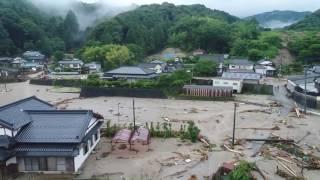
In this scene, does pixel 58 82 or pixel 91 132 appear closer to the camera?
pixel 91 132

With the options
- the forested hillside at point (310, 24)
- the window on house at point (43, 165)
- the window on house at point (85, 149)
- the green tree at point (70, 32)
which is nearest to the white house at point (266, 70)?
the window on house at point (85, 149)

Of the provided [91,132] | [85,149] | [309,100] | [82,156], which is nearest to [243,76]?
→ [309,100]

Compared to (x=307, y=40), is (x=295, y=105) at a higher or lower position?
lower

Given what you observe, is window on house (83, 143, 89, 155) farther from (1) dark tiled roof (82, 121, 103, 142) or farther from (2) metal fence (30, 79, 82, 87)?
(2) metal fence (30, 79, 82, 87)

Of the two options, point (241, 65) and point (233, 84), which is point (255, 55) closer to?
point (241, 65)

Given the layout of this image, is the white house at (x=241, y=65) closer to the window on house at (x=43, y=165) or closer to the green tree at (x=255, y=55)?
the green tree at (x=255, y=55)

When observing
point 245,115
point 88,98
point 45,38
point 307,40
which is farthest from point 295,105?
point 45,38

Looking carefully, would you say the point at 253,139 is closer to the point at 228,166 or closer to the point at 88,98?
the point at 228,166
